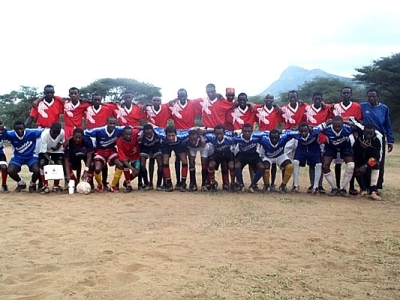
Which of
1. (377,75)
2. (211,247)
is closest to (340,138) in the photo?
(211,247)

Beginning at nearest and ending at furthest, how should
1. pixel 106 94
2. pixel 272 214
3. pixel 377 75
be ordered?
pixel 272 214
pixel 377 75
pixel 106 94

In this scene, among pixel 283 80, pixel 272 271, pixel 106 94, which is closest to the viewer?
pixel 272 271

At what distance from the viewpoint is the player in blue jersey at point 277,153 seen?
875 centimetres

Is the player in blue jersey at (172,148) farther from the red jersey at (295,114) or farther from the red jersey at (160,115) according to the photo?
the red jersey at (295,114)

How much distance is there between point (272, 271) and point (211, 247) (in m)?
0.93

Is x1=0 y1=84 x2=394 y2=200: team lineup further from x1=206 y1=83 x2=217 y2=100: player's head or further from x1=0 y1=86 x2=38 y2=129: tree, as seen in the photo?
x1=0 y1=86 x2=38 y2=129: tree

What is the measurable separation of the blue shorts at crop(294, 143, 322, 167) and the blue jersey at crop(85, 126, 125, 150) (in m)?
3.67

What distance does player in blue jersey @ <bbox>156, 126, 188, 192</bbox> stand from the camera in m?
8.84

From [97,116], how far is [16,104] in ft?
87.4

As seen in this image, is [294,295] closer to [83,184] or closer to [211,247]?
[211,247]

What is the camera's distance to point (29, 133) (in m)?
8.84

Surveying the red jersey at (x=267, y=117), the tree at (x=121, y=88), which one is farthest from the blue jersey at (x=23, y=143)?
the tree at (x=121, y=88)

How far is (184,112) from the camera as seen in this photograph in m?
9.37

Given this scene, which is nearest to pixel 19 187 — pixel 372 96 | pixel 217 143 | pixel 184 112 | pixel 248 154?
pixel 184 112
